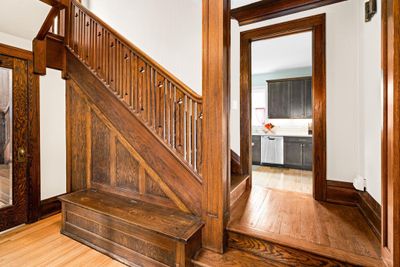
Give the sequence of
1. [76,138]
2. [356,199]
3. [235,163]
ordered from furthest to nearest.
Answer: [235,163], [76,138], [356,199]

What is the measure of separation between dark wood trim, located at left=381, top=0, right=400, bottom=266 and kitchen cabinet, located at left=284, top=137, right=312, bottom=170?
377 centimetres

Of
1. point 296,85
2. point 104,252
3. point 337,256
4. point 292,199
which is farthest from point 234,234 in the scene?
point 296,85

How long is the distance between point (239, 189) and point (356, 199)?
4.28 ft

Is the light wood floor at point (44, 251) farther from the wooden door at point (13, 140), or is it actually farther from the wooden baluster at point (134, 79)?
the wooden baluster at point (134, 79)

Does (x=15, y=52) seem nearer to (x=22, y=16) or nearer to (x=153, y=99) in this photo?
(x=22, y=16)

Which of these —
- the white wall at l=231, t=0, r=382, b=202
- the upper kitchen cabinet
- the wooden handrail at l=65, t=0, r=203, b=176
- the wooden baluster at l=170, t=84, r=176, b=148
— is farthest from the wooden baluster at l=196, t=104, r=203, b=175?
the upper kitchen cabinet

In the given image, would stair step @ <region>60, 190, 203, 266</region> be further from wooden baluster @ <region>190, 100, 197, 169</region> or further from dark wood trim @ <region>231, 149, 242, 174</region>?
dark wood trim @ <region>231, 149, 242, 174</region>

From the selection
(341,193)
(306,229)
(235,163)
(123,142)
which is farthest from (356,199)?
(123,142)

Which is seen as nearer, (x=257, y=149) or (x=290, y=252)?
(x=290, y=252)

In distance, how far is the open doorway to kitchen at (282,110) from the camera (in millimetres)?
4418

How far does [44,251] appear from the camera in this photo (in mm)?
2000

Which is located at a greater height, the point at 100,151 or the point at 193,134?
the point at 193,134

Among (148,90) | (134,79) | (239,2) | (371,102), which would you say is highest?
(239,2)

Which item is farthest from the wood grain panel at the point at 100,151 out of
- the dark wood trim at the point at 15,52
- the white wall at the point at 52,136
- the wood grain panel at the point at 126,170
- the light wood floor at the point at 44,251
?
the dark wood trim at the point at 15,52
